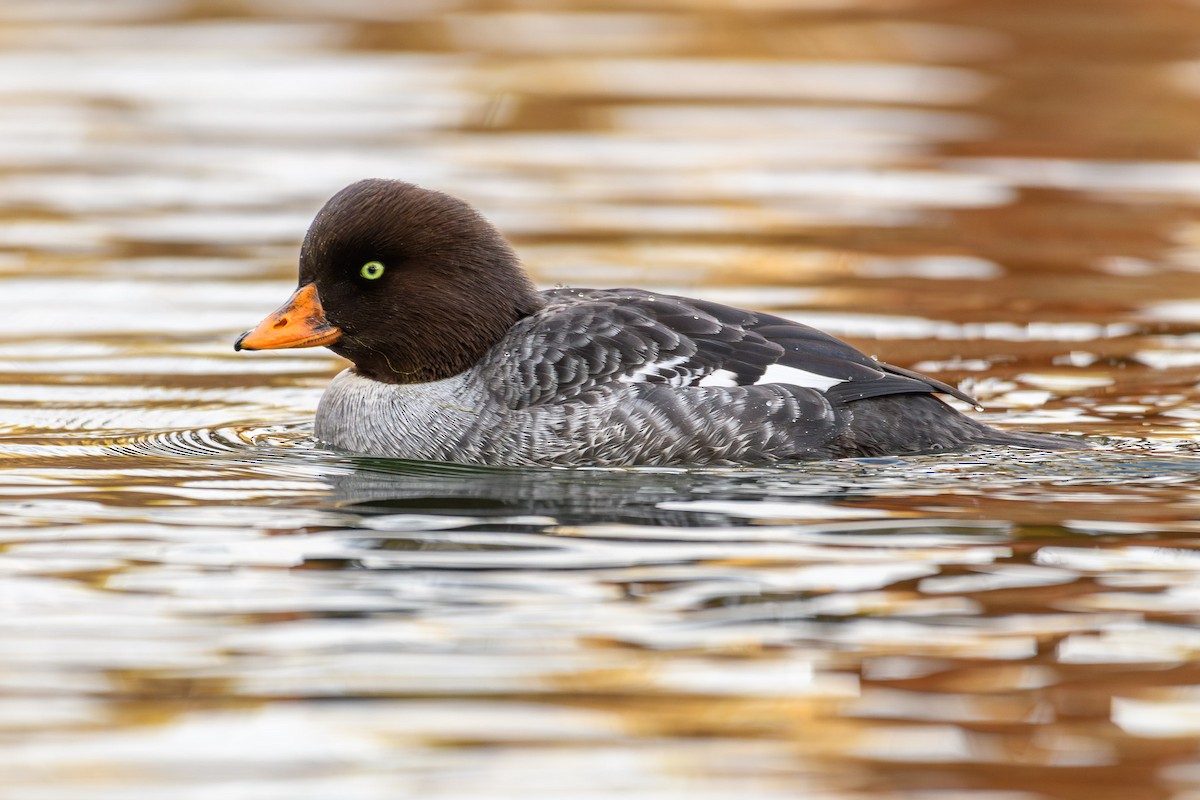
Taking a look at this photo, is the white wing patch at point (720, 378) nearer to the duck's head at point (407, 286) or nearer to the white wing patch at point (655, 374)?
the white wing patch at point (655, 374)

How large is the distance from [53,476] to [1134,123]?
40.3 feet

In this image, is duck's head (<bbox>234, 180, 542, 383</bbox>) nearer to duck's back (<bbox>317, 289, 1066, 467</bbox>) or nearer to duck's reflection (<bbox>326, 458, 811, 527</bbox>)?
duck's back (<bbox>317, 289, 1066, 467</bbox>)

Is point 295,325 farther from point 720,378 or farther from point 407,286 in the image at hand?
point 720,378

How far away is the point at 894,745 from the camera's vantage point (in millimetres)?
5328

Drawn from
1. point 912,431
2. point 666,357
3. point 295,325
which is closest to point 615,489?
point 666,357

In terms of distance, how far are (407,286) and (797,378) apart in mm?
1765

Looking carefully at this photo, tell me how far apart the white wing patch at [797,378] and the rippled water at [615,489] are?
37 cm

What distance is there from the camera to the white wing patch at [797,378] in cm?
855

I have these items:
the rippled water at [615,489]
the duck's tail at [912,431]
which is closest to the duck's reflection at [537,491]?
the rippled water at [615,489]

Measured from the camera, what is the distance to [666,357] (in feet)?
28.1

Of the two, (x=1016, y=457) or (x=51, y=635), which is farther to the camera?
(x=1016, y=457)

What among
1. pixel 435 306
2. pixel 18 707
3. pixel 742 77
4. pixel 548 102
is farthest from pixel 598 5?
pixel 18 707

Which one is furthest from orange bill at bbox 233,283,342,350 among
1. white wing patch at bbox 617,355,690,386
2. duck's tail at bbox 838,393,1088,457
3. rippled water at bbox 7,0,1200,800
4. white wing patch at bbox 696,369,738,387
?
duck's tail at bbox 838,393,1088,457

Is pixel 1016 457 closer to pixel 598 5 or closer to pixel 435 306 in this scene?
pixel 435 306
